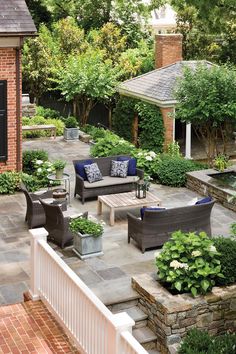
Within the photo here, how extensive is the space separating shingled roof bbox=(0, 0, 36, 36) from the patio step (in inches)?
313

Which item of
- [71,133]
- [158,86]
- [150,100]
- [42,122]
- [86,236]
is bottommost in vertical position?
[86,236]

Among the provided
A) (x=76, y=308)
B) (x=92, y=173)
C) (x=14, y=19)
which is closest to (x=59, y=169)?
(x=92, y=173)

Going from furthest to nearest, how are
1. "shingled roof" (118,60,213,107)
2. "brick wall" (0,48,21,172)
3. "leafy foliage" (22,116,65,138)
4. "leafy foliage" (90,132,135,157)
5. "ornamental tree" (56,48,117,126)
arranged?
"ornamental tree" (56,48,117,126) < "leafy foliage" (22,116,65,138) < "shingled roof" (118,60,213,107) < "leafy foliage" (90,132,135,157) < "brick wall" (0,48,21,172)

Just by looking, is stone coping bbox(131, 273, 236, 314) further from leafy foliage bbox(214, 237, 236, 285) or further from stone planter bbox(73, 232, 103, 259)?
stone planter bbox(73, 232, 103, 259)

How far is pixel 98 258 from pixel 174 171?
18.8 feet

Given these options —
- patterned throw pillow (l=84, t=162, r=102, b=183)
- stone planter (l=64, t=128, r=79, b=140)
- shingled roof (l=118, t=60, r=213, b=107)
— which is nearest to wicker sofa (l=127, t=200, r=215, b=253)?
patterned throw pillow (l=84, t=162, r=102, b=183)

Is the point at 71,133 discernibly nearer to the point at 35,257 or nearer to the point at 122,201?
the point at 122,201

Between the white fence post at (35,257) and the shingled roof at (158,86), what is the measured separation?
12420mm

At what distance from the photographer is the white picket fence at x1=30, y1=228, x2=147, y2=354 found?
22.6ft

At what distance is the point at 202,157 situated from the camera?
23.8m

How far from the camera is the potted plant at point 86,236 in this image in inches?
458

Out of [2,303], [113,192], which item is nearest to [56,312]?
[2,303]

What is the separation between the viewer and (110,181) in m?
15.2

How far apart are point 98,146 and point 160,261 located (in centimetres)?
885
